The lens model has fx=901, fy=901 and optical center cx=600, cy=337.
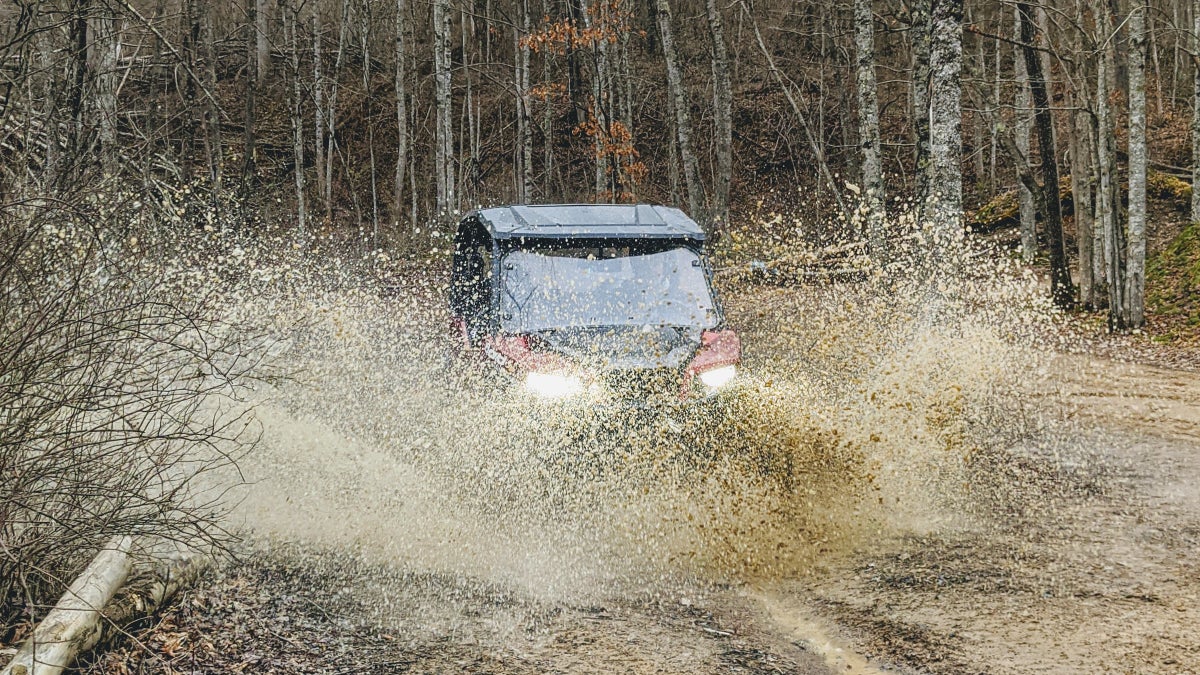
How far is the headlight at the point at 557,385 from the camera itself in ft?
20.4

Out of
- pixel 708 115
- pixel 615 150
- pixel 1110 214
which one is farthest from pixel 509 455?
pixel 708 115

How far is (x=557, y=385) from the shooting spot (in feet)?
20.4

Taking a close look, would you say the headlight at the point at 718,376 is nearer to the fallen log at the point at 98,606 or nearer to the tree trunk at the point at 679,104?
the fallen log at the point at 98,606

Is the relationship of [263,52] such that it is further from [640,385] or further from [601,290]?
[640,385]

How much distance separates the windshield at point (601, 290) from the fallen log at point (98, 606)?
2.79 metres

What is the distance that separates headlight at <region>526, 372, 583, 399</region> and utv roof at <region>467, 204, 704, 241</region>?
128cm

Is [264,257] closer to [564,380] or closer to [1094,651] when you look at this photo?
[564,380]

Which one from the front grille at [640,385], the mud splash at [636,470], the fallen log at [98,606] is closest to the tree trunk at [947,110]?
the mud splash at [636,470]

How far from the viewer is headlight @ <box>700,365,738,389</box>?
643 centimetres

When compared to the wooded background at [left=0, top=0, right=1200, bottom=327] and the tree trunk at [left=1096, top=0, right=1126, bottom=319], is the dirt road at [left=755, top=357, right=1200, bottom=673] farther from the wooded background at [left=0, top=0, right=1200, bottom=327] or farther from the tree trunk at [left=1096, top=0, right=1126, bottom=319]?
the tree trunk at [left=1096, top=0, right=1126, bottom=319]

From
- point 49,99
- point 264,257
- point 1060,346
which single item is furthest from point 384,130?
point 49,99

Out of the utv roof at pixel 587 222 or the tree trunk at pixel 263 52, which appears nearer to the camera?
the utv roof at pixel 587 222

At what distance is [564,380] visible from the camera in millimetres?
6219

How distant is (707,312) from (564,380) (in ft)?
4.64
